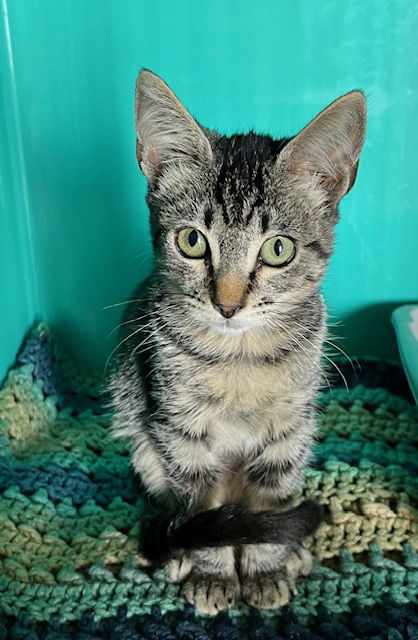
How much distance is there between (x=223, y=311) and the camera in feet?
2.71

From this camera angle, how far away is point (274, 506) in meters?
1.02

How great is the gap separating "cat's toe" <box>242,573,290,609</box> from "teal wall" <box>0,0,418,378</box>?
2.21 ft

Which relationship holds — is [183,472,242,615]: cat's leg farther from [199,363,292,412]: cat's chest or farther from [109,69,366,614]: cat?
[199,363,292,412]: cat's chest

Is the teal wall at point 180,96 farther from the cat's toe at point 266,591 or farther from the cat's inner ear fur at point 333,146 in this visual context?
the cat's toe at point 266,591

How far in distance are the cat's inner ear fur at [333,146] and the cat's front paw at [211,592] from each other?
1.91 feet

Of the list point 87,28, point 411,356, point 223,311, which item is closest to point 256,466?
point 223,311

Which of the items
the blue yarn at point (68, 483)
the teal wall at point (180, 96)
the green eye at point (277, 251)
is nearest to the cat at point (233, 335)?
the green eye at point (277, 251)

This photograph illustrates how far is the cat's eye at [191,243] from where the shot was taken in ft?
2.86

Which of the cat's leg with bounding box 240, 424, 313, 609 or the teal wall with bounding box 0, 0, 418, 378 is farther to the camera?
the teal wall with bounding box 0, 0, 418, 378

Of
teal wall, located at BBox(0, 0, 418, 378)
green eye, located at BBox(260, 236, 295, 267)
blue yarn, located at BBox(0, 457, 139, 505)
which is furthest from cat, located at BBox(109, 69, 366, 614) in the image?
teal wall, located at BBox(0, 0, 418, 378)

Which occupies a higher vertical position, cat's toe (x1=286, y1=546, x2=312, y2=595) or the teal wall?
the teal wall

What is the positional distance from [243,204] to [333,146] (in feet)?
0.46

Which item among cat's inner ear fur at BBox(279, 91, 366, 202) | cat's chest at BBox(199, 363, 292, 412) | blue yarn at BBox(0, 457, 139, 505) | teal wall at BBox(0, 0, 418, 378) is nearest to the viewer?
cat's inner ear fur at BBox(279, 91, 366, 202)

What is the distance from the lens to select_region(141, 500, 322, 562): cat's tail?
2.74 ft
